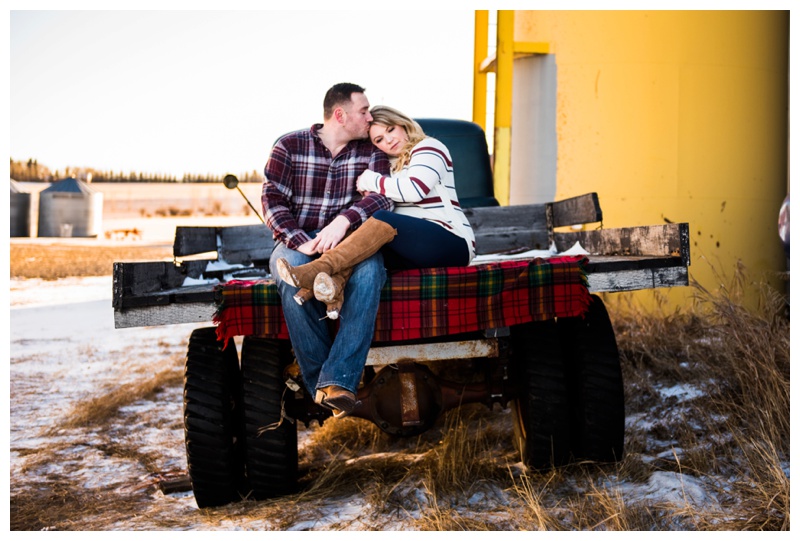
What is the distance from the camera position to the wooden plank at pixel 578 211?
439 centimetres

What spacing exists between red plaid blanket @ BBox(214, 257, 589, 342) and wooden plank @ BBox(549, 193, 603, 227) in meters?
1.15

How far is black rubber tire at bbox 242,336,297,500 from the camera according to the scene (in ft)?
11.2

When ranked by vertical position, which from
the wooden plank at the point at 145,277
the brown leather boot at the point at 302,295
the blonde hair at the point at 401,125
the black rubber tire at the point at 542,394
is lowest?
the black rubber tire at the point at 542,394

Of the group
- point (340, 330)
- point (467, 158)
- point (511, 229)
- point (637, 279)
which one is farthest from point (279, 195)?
point (467, 158)

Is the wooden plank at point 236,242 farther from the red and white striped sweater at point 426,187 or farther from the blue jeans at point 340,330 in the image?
the blue jeans at point 340,330

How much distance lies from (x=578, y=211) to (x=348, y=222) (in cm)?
174

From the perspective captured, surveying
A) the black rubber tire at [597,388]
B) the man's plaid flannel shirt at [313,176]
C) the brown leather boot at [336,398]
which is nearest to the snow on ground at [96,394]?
the black rubber tire at [597,388]

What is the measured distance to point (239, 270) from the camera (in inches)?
182

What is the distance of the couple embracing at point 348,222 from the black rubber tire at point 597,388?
618mm

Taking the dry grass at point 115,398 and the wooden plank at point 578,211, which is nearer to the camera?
the wooden plank at point 578,211

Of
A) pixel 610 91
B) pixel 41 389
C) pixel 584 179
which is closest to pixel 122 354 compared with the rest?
pixel 41 389

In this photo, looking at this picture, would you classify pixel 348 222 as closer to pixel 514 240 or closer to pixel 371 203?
pixel 371 203

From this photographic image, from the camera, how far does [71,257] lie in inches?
730

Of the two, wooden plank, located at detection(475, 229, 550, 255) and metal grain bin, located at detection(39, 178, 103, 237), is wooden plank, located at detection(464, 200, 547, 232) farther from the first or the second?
metal grain bin, located at detection(39, 178, 103, 237)
